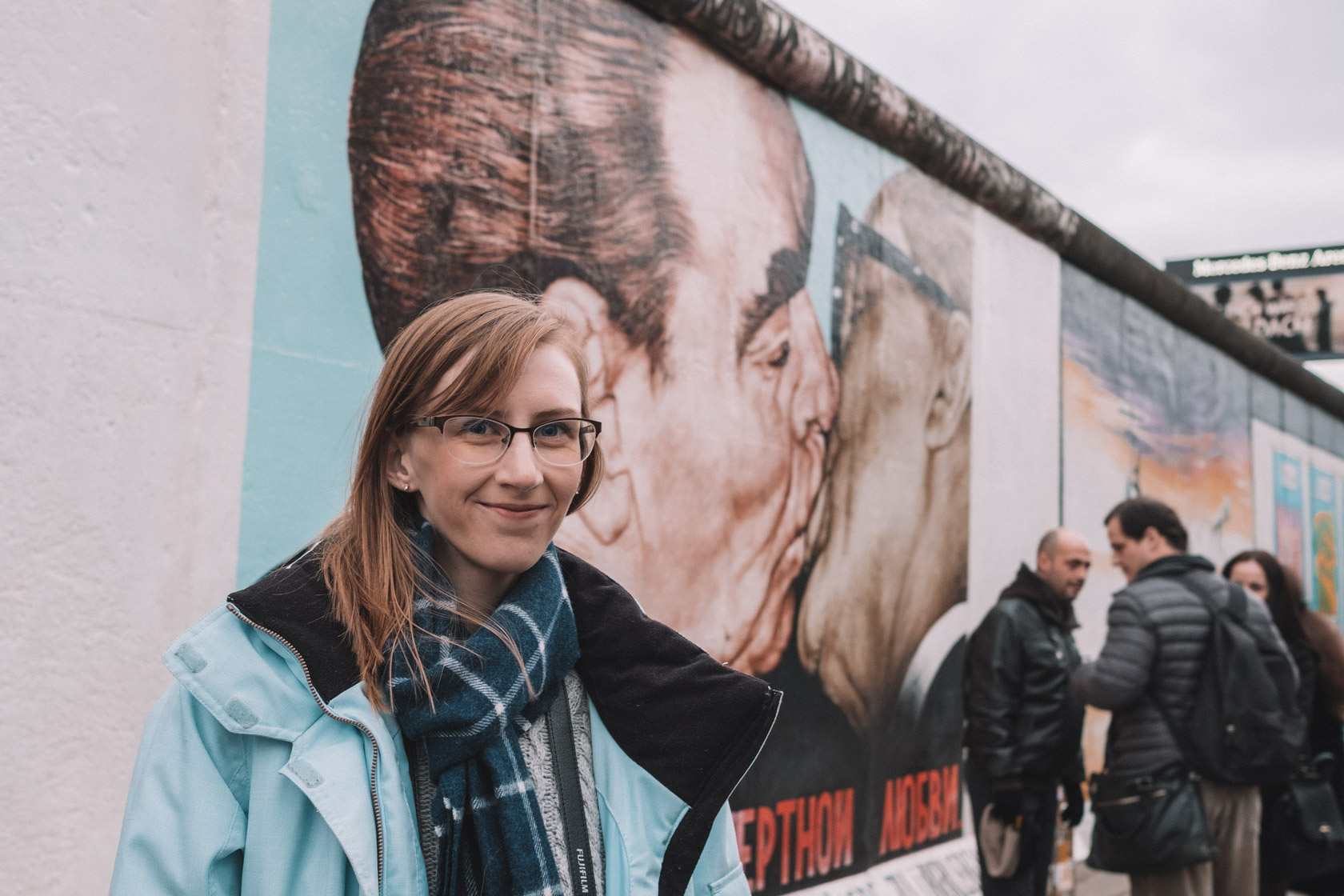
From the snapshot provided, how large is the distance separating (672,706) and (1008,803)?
142 inches

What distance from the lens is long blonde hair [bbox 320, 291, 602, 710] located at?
1517mm

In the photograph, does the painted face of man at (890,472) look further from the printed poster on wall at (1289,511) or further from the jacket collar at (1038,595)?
the printed poster on wall at (1289,511)

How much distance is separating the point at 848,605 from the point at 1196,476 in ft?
20.1

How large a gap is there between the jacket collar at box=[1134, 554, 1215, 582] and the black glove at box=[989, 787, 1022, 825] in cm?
102

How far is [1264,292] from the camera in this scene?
16.4 meters

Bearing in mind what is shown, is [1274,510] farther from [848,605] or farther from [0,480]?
[0,480]

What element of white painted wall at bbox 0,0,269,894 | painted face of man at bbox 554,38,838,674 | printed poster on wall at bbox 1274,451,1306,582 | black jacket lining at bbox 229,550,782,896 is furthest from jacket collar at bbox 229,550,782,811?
printed poster on wall at bbox 1274,451,1306,582

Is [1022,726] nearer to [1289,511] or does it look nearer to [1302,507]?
[1289,511]

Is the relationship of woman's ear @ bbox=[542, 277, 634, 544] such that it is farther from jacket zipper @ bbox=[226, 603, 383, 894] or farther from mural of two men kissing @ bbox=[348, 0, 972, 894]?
jacket zipper @ bbox=[226, 603, 383, 894]

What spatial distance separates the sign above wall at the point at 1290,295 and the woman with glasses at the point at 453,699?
16009 mm

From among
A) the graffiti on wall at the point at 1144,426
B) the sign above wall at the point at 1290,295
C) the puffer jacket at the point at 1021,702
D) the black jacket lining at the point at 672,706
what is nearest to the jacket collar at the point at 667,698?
the black jacket lining at the point at 672,706

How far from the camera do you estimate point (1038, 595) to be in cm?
507

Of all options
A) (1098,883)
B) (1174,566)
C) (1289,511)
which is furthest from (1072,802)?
(1289,511)

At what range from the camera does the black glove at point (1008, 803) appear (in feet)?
15.7
